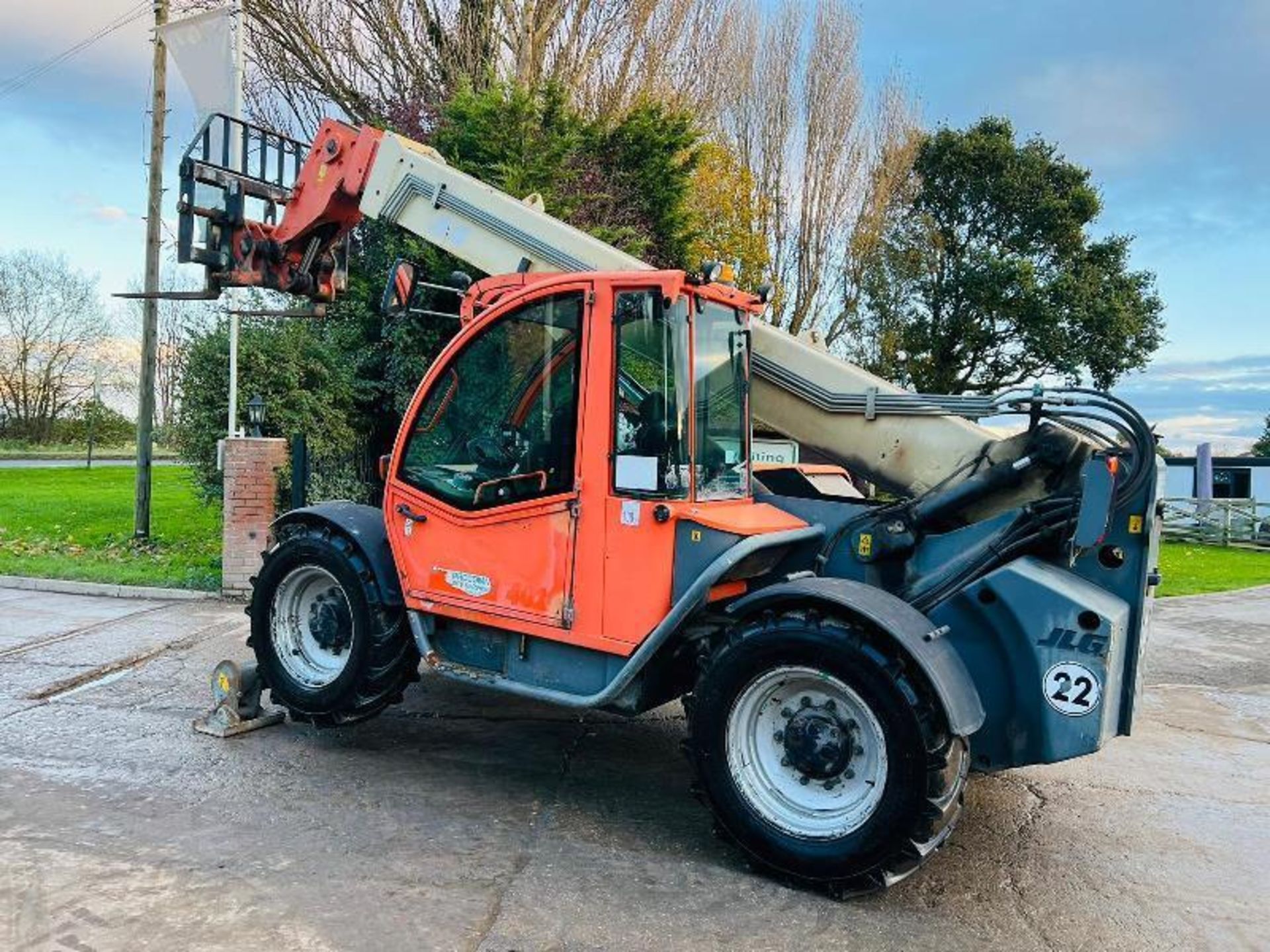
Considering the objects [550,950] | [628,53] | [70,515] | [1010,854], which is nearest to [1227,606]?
[1010,854]

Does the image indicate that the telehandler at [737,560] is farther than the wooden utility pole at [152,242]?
No

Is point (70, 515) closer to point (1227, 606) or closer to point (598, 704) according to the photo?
point (598, 704)

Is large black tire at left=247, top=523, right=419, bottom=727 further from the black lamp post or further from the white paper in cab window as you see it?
the black lamp post

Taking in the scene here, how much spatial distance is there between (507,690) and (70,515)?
14.4 metres

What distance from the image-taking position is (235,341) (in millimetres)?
10812

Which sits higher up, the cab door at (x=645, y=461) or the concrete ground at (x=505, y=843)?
the cab door at (x=645, y=461)

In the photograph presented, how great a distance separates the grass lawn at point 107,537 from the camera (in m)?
10.8

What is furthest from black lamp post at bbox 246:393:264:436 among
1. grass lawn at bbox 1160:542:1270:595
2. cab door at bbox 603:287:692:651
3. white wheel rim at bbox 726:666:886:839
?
grass lawn at bbox 1160:542:1270:595

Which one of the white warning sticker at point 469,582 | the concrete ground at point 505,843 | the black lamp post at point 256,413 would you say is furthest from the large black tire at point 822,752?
the black lamp post at point 256,413

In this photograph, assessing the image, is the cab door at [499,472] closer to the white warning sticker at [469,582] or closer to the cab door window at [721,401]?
the white warning sticker at [469,582]

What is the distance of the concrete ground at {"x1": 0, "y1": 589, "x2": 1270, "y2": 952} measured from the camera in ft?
11.9

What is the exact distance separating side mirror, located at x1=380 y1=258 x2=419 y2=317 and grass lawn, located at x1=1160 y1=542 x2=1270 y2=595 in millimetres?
11884

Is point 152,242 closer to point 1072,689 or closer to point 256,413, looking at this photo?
point 256,413

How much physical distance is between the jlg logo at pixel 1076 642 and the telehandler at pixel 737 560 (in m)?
0.01
